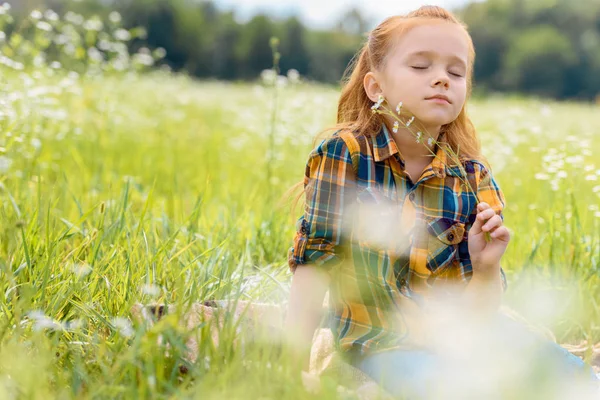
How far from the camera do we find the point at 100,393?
149 centimetres

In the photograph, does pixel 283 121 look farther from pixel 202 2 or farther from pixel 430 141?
pixel 202 2

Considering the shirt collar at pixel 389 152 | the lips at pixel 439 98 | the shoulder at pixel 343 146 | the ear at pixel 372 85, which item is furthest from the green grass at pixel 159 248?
the lips at pixel 439 98

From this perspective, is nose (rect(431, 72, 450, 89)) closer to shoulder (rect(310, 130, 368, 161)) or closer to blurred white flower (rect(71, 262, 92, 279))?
shoulder (rect(310, 130, 368, 161))

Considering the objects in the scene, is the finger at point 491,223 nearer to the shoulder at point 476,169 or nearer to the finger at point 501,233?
the finger at point 501,233

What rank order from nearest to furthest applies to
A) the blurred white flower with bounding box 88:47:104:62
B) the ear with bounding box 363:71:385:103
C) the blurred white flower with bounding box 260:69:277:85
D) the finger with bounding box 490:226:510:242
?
1. the finger with bounding box 490:226:510:242
2. the ear with bounding box 363:71:385:103
3. the blurred white flower with bounding box 260:69:277:85
4. the blurred white flower with bounding box 88:47:104:62

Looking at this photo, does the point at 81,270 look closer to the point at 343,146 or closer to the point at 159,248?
the point at 159,248

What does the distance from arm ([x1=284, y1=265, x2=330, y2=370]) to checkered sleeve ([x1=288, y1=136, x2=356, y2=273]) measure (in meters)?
0.03

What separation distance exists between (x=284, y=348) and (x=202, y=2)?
49376 mm

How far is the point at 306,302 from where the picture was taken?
1899 mm

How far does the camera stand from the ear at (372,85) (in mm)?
2088

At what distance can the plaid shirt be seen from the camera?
6.34 ft

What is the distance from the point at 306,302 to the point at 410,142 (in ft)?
1.89

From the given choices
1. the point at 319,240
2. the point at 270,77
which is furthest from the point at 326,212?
the point at 270,77

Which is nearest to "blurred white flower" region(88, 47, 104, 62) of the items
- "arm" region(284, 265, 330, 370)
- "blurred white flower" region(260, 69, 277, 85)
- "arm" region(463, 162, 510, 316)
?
"blurred white flower" region(260, 69, 277, 85)
